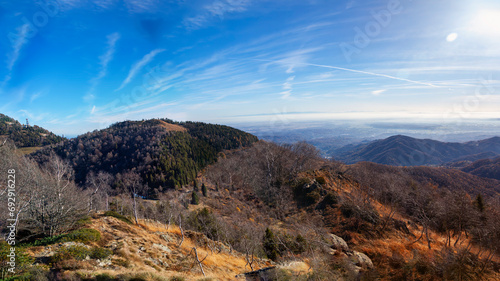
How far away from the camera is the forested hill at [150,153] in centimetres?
8919

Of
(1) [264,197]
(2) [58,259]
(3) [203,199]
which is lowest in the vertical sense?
(3) [203,199]

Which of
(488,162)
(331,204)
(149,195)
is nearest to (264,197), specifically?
(331,204)

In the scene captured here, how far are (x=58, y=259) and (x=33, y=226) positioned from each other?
5346mm

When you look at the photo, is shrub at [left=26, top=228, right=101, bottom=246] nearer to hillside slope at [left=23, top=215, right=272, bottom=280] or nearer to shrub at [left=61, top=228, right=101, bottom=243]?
shrub at [left=61, top=228, right=101, bottom=243]

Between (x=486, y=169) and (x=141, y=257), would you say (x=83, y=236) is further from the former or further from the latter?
(x=486, y=169)

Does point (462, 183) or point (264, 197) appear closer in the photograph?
point (264, 197)

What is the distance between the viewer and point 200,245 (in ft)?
59.6

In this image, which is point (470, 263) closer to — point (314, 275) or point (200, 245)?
point (314, 275)

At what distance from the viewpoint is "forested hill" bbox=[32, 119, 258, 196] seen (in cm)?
8919

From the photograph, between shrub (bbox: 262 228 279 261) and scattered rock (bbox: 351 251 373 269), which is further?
shrub (bbox: 262 228 279 261)

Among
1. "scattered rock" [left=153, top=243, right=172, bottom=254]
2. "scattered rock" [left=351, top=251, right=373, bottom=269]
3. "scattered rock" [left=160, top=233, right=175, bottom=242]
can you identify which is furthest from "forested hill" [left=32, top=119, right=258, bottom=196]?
"scattered rock" [left=351, top=251, right=373, bottom=269]

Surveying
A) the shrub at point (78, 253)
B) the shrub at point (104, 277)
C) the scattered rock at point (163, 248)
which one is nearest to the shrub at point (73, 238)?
the shrub at point (78, 253)

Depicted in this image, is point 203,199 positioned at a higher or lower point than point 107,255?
lower

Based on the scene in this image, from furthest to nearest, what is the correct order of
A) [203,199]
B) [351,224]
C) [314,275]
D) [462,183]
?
[462,183], [203,199], [351,224], [314,275]
